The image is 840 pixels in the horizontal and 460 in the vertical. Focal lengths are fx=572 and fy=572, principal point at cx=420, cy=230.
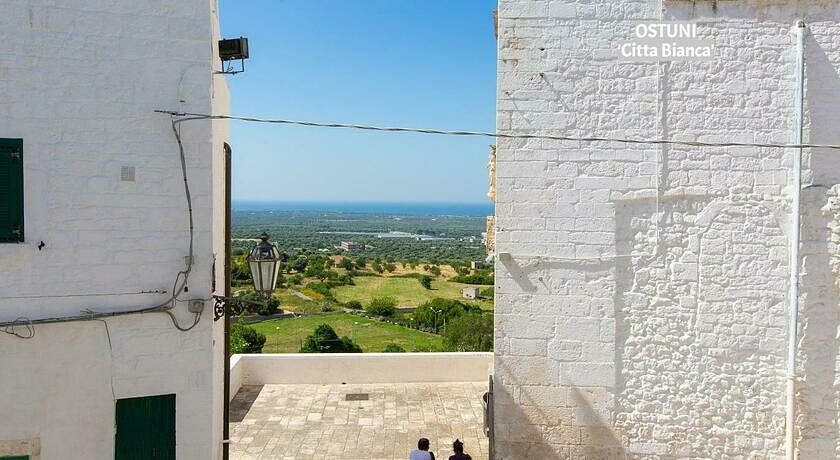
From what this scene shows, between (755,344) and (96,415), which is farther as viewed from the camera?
(755,344)

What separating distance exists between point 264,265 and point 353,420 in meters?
4.46

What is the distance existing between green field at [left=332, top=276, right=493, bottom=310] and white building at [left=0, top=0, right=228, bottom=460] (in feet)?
109

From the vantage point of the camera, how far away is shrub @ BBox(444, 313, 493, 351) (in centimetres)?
1595

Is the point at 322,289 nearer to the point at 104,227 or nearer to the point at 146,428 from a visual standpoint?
the point at 146,428

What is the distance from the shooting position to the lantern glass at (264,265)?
18.7ft

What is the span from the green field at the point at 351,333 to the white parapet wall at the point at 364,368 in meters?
12.9

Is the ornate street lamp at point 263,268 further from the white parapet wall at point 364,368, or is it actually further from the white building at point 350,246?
the white building at point 350,246

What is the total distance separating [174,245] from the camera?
571 centimetres

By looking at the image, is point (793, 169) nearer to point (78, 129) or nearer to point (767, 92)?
point (767, 92)

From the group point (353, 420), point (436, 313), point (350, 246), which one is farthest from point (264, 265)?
point (350, 246)

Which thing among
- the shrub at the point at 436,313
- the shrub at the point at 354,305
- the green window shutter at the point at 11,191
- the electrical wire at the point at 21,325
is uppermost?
the green window shutter at the point at 11,191

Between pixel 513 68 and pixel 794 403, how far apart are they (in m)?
4.88

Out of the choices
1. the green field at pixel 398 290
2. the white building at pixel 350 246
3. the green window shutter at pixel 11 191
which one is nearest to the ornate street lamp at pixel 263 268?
the green window shutter at pixel 11 191

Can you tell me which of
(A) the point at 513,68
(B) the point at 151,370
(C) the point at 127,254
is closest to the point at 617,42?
(A) the point at 513,68
